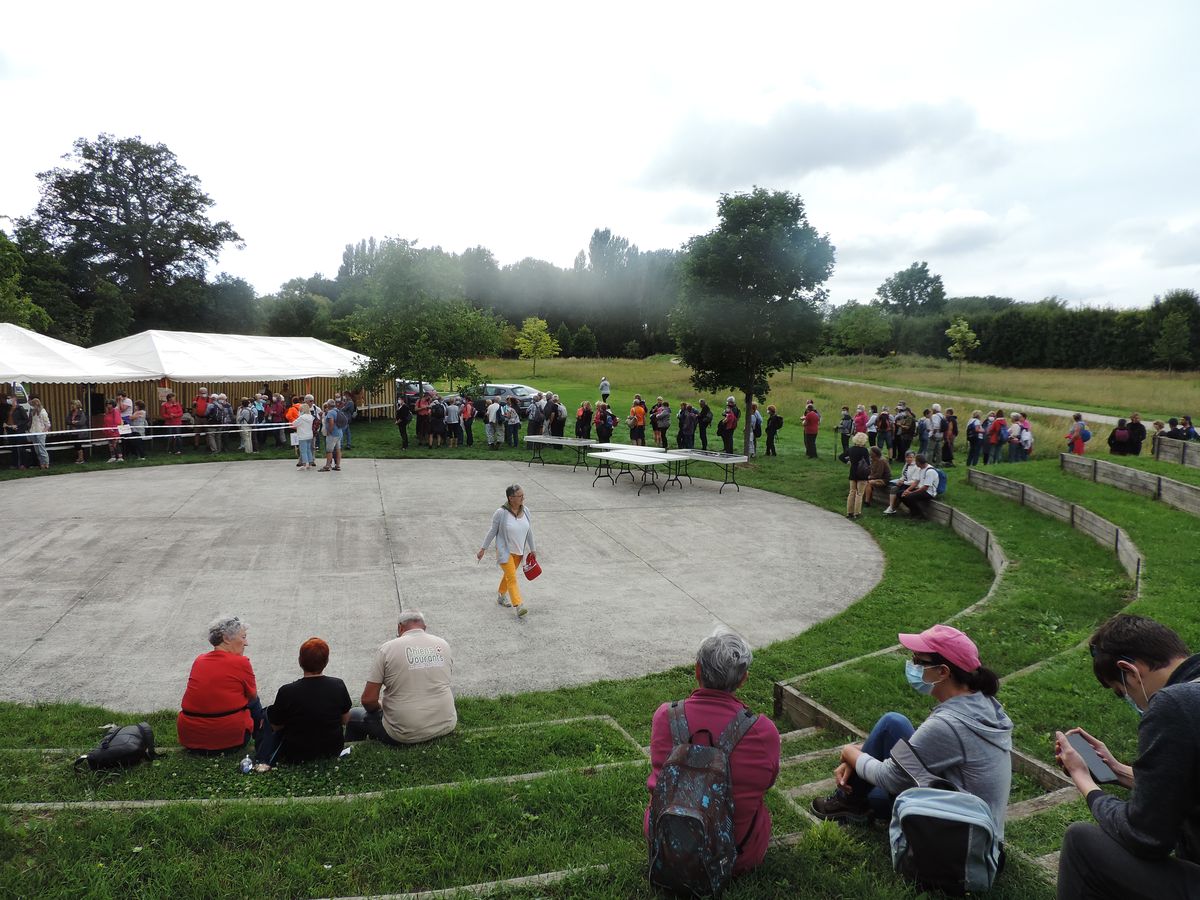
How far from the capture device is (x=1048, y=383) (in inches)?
1874

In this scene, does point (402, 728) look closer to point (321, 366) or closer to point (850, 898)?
point (850, 898)

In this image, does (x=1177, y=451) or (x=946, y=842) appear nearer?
(x=946, y=842)

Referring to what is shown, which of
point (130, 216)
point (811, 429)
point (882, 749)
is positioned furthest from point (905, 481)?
point (130, 216)

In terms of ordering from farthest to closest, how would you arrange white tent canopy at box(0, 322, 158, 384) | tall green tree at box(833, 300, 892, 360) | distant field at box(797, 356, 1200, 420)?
tall green tree at box(833, 300, 892, 360)
distant field at box(797, 356, 1200, 420)
white tent canopy at box(0, 322, 158, 384)

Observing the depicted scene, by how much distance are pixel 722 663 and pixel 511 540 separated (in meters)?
6.00

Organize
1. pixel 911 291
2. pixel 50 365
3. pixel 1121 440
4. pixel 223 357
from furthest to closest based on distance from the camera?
pixel 911 291 < pixel 223 357 < pixel 50 365 < pixel 1121 440

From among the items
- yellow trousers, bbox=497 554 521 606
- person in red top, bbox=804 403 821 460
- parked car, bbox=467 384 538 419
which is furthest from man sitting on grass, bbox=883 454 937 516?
parked car, bbox=467 384 538 419

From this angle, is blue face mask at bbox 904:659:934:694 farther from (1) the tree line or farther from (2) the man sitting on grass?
(1) the tree line

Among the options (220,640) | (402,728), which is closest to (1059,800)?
(402,728)

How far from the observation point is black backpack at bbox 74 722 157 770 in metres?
4.86

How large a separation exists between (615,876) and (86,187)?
6712cm

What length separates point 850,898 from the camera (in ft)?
10.7

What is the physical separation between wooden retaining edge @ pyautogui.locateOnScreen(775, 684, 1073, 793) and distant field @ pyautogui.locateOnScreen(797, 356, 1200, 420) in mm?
32039

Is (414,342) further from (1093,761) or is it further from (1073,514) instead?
(1093,761)
